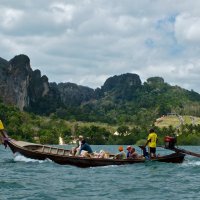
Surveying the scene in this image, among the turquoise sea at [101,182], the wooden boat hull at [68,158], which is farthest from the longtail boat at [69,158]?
the turquoise sea at [101,182]

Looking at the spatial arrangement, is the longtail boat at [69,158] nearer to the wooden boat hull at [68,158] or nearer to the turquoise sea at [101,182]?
the wooden boat hull at [68,158]

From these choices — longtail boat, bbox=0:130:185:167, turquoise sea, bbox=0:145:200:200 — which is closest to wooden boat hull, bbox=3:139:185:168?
longtail boat, bbox=0:130:185:167

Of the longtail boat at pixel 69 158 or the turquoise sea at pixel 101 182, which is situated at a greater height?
the longtail boat at pixel 69 158

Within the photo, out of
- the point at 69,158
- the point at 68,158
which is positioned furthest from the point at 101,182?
the point at 68,158

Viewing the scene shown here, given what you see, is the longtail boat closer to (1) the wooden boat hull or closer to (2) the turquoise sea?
(1) the wooden boat hull

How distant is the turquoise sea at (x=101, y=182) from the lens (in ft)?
74.6

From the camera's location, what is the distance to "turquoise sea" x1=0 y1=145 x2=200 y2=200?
22728 mm

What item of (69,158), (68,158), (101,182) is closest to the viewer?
(101,182)

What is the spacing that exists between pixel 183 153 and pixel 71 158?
27.0 feet

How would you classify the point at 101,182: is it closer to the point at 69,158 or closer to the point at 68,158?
the point at 69,158

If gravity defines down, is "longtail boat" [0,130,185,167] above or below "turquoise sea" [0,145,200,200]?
above

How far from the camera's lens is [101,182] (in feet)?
89.0

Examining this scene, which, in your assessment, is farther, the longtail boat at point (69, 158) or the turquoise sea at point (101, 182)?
the longtail boat at point (69, 158)

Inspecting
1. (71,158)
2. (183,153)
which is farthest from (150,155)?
(71,158)
